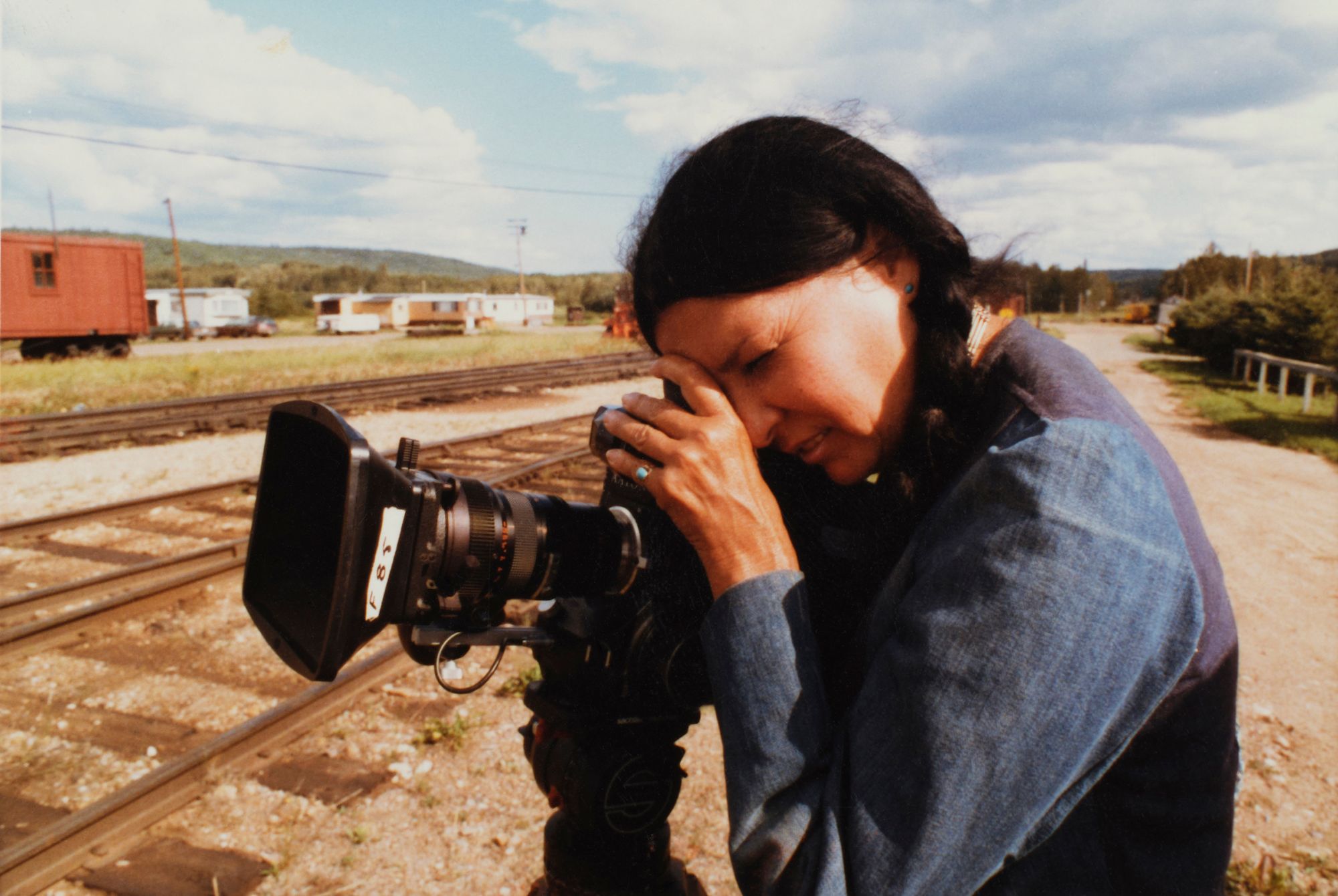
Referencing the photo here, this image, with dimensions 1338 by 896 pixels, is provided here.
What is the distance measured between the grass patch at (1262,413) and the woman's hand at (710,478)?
13.0 m

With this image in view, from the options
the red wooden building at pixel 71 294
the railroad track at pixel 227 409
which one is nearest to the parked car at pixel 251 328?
the red wooden building at pixel 71 294

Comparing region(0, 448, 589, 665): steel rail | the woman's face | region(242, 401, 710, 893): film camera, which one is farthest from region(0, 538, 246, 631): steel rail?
the woman's face

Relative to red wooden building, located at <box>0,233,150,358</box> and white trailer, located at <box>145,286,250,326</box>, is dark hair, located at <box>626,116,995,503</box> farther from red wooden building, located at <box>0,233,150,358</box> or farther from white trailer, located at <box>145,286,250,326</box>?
white trailer, located at <box>145,286,250,326</box>

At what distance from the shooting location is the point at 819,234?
125 centimetres

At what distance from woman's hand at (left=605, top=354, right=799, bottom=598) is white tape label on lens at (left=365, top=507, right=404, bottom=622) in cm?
37

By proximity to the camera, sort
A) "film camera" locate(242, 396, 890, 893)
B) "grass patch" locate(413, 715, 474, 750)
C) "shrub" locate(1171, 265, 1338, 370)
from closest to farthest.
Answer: "film camera" locate(242, 396, 890, 893) < "grass patch" locate(413, 715, 474, 750) < "shrub" locate(1171, 265, 1338, 370)

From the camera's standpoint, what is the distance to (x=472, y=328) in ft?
177

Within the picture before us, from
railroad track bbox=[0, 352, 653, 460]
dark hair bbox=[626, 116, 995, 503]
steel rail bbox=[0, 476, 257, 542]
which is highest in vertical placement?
dark hair bbox=[626, 116, 995, 503]

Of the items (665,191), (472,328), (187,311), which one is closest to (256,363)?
(665,191)

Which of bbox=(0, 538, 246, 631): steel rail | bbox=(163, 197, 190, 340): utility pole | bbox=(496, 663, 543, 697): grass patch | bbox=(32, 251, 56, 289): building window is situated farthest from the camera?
bbox=(163, 197, 190, 340): utility pole

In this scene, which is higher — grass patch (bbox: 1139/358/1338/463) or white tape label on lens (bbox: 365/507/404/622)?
white tape label on lens (bbox: 365/507/404/622)

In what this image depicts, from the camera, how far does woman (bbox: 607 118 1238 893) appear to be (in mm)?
958

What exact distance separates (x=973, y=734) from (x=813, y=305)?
619 millimetres

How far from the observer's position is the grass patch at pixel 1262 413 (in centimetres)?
1252
